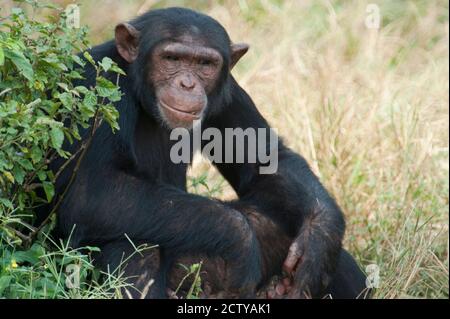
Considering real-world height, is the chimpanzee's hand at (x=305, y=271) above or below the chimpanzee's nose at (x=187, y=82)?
below

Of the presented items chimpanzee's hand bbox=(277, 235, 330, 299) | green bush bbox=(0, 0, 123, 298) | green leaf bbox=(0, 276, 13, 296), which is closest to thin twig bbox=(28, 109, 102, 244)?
green bush bbox=(0, 0, 123, 298)

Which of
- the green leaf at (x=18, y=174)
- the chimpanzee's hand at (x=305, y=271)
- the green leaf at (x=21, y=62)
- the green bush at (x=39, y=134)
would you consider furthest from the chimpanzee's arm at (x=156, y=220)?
the green leaf at (x=21, y=62)

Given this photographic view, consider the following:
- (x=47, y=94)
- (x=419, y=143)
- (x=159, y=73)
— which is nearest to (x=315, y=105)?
(x=419, y=143)

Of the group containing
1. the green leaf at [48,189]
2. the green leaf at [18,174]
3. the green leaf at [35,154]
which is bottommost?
the green leaf at [48,189]

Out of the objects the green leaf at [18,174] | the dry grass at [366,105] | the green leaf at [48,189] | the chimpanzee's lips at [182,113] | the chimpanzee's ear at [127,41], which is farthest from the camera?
the dry grass at [366,105]

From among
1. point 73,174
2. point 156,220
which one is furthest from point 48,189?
point 156,220

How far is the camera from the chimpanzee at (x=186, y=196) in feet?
20.3

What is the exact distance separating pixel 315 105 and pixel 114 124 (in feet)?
13.0

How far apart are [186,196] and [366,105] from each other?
387 cm

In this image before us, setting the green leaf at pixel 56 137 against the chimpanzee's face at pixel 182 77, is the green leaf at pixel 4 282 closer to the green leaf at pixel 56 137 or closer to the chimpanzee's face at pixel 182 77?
the green leaf at pixel 56 137

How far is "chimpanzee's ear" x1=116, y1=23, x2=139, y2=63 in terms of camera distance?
21.9ft

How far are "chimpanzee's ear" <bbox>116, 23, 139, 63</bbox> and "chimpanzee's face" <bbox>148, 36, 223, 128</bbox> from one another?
0.14 meters

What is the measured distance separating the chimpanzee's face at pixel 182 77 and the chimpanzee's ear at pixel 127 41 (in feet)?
0.46

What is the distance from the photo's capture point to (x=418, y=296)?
751 cm
